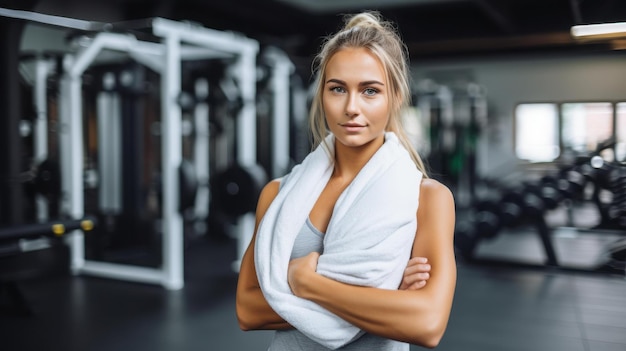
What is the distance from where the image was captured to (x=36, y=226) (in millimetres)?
2674

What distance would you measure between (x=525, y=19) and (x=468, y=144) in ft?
7.52

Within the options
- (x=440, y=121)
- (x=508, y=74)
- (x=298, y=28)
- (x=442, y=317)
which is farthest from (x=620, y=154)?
(x=440, y=121)

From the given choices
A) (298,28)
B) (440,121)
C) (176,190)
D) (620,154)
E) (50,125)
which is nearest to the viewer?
(620,154)

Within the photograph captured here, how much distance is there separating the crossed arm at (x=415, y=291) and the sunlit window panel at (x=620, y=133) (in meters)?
0.58

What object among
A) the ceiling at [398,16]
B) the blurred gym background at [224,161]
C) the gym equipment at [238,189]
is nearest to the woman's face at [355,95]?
the blurred gym background at [224,161]

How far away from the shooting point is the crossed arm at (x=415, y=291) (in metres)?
0.65

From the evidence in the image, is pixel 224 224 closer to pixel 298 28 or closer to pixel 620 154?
pixel 298 28

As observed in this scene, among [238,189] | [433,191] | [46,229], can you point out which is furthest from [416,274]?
[238,189]

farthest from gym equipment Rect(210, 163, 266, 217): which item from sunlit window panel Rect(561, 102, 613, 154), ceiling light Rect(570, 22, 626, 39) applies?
ceiling light Rect(570, 22, 626, 39)

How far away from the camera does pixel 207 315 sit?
281 cm

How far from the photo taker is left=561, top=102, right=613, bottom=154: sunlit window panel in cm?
117

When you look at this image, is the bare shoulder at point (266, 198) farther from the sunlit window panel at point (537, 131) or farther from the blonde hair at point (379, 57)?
the sunlit window panel at point (537, 131)

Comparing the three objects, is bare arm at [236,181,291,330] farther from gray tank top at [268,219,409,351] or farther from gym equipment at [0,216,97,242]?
gym equipment at [0,216,97,242]

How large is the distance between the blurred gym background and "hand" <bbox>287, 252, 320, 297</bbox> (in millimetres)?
473
